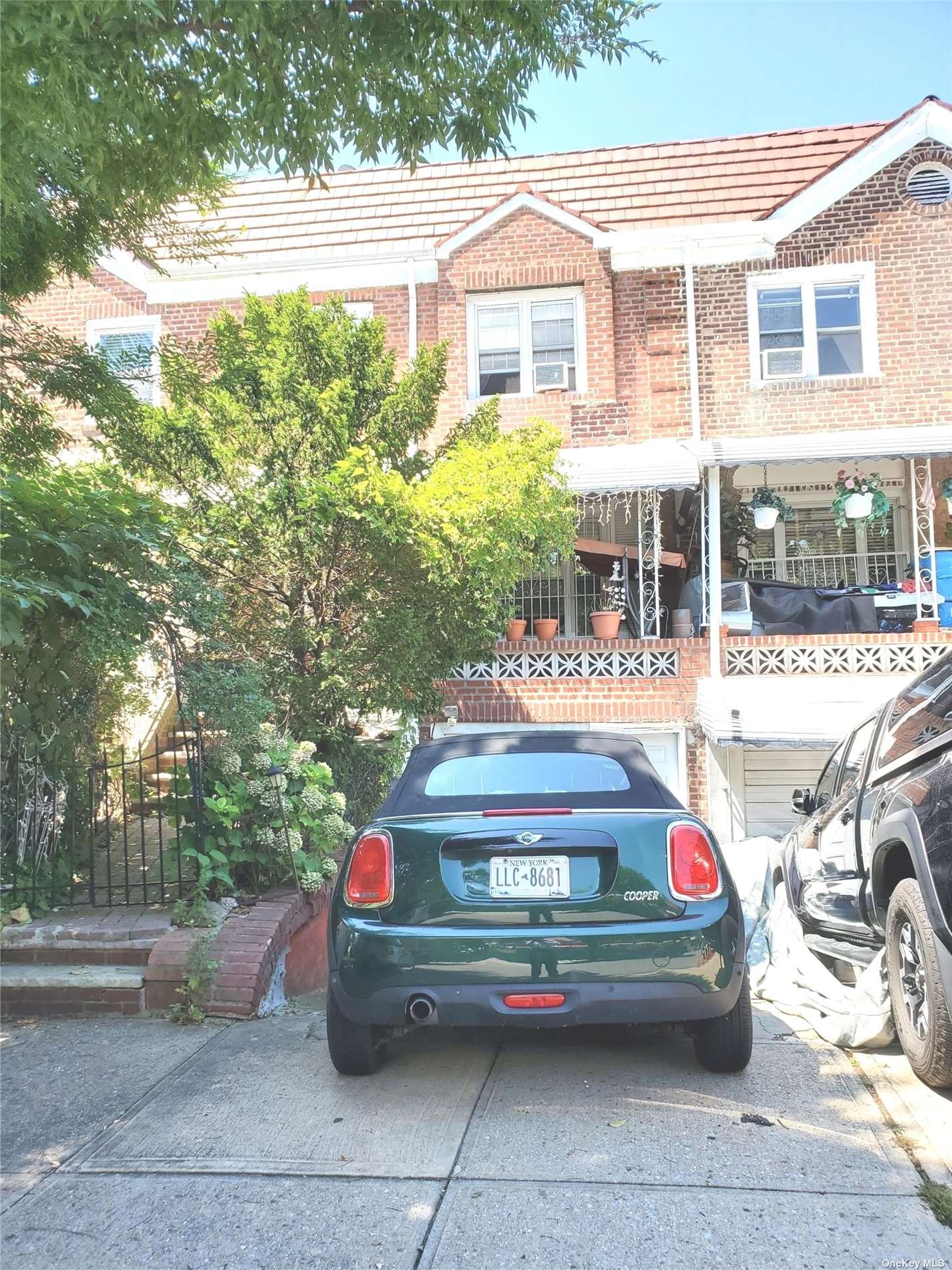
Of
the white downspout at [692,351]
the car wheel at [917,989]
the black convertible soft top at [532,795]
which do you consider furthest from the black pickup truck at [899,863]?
the white downspout at [692,351]

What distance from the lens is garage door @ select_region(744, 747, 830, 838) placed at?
12.2 m

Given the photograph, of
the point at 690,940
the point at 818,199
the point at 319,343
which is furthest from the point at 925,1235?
the point at 818,199

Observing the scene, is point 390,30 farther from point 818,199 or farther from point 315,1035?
point 818,199

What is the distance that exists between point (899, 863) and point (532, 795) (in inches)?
66.9

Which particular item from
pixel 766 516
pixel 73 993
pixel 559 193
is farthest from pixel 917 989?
pixel 559 193

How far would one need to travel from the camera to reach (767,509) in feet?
40.4

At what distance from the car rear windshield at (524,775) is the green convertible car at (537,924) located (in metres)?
0.20

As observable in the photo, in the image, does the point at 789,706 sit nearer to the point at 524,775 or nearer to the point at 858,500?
the point at 858,500

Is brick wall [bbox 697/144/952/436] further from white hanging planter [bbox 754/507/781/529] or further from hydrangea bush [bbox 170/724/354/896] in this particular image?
hydrangea bush [bbox 170/724/354/896]

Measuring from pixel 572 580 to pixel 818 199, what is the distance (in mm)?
6405

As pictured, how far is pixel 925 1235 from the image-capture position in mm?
2537

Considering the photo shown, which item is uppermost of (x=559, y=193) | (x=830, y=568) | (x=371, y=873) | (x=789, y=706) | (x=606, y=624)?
(x=559, y=193)

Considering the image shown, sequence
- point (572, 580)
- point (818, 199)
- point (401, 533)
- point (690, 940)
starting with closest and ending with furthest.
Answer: point (690, 940) → point (401, 533) → point (818, 199) → point (572, 580)

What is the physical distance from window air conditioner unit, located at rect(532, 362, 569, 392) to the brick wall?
196 centimetres
